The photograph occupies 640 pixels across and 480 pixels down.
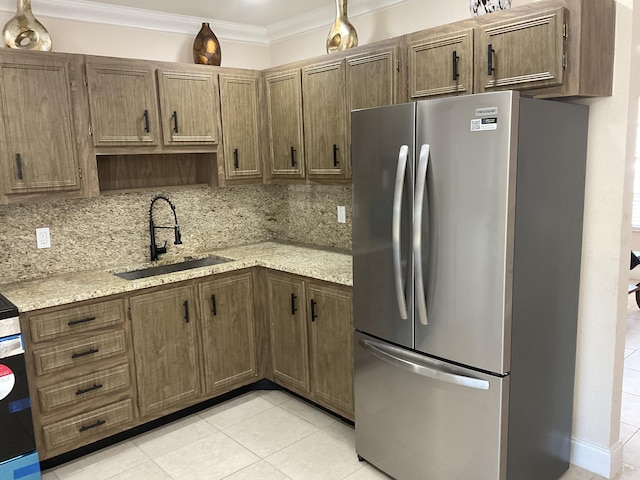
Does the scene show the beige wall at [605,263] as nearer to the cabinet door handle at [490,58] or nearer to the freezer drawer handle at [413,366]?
the cabinet door handle at [490,58]

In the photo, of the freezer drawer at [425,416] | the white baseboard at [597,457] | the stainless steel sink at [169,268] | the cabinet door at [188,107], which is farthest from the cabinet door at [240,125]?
the white baseboard at [597,457]

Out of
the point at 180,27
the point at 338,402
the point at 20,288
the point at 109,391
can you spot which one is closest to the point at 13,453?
the point at 109,391

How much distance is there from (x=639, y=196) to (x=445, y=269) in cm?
486

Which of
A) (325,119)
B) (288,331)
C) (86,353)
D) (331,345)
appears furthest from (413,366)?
(86,353)

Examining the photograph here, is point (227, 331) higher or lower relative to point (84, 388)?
higher

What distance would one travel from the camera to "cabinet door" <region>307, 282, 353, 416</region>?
9.62ft

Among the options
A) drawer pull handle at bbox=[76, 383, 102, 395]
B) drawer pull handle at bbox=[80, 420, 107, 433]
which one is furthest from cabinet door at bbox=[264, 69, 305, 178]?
drawer pull handle at bbox=[80, 420, 107, 433]

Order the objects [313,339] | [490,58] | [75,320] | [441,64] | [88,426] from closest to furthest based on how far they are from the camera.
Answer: [490,58] < [441,64] < [75,320] < [88,426] < [313,339]

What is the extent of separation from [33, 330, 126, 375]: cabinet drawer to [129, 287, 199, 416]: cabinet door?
0.11m

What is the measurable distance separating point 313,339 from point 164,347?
0.89 m

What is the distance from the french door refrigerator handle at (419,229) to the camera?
84.5 inches

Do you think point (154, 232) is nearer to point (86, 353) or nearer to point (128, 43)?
point (86, 353)

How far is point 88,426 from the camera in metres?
2.85

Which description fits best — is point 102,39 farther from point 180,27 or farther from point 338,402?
point 338,402
